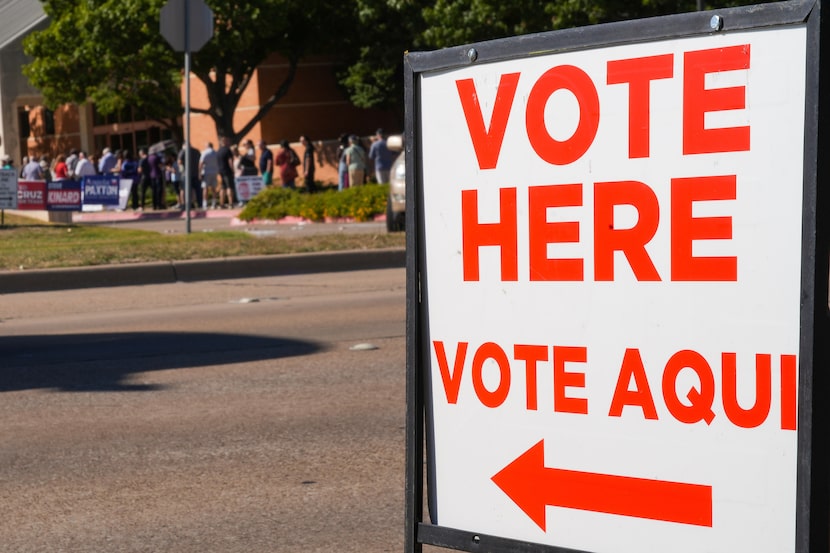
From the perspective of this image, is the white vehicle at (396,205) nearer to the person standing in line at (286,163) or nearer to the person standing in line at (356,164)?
the person standing in line at (356,164)

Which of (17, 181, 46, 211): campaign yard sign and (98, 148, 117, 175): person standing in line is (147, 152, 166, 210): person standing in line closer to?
(98, 148, 117, 175): person standing in line

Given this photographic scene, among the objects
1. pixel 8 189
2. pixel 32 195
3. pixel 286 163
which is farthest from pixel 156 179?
pixel 8 189

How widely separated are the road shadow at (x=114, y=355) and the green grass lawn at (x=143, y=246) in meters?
4.83

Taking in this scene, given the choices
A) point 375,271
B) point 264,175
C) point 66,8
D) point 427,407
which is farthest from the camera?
point 66,8

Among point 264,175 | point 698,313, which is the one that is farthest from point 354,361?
point 264,175

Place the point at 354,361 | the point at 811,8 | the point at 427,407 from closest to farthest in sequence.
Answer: the point at 811,8 → the point at 427,407 → the point at 354,361

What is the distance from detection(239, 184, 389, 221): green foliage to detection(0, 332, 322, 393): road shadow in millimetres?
14086

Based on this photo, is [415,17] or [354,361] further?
[415,17]

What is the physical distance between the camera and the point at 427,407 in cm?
301

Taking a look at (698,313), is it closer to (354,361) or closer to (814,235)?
(814,235)

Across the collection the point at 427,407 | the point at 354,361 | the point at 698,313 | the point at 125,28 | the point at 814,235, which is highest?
the point at 125,28

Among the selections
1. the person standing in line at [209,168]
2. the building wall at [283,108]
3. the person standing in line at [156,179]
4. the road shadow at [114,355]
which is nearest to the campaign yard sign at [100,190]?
the person standing in line at [209,168]

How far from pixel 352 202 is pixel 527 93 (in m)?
21.9

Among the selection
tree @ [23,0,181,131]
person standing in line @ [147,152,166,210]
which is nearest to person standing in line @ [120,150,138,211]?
person standing in line @ [147,152,166,210]
